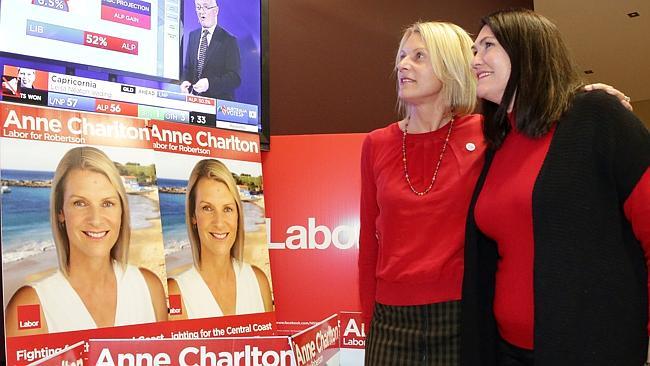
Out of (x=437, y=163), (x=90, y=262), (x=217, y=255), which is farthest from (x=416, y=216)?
(x=90, y=262)

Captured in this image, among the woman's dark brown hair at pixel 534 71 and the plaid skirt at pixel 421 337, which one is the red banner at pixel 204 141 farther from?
the woman's dark brown hair at pixel 534 71

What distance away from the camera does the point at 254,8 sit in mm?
2900

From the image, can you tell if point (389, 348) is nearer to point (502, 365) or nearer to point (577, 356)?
point (502, 365)

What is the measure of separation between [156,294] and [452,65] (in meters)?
1.31

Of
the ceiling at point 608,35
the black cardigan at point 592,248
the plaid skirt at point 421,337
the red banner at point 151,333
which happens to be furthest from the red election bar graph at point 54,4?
the ceiling at point 608,35

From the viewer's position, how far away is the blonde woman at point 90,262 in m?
2.08

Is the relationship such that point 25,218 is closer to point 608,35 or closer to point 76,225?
point 76,225

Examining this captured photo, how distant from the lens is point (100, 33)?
2389mm

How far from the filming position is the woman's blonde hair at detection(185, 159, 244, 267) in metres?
2.48

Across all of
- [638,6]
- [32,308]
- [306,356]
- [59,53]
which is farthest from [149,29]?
[638,6]

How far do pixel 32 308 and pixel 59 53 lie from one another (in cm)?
92

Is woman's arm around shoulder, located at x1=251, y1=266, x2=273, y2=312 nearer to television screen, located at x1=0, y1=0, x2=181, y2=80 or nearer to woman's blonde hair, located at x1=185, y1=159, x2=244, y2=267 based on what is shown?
woman's blonde hair, located at x1=185, y1=159, x2=244, y2=267

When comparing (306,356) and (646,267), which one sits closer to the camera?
(646,267)

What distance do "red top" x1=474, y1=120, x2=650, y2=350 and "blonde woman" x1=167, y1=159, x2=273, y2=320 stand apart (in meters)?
1.26
